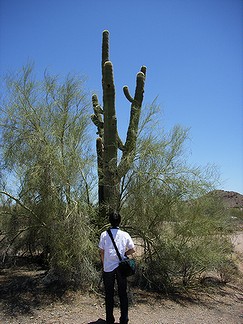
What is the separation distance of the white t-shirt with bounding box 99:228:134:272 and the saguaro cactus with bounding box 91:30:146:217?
3.18 meters

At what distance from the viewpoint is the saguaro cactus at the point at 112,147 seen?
8.62 m

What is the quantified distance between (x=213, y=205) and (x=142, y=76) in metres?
4.42

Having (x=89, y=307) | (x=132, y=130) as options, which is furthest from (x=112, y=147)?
(x=89, y=307)

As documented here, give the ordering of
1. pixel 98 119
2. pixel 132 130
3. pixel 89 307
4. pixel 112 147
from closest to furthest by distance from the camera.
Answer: pixel 89 307 → pixel 132 130 → pixel 112 147 → pixel 98 119

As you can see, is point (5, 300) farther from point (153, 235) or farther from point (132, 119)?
point (132, 119)

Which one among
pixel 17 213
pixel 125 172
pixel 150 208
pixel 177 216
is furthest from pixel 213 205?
pixel 17 213

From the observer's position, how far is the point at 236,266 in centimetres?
1082

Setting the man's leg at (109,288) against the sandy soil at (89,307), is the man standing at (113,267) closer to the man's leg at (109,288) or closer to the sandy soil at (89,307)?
the man's leg at (109,288)

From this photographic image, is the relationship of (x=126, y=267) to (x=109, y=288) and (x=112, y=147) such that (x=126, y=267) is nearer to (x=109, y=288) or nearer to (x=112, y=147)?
(x=109, y=288)

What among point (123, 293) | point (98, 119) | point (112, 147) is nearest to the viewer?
point (123, 293)

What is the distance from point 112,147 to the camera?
9.16m

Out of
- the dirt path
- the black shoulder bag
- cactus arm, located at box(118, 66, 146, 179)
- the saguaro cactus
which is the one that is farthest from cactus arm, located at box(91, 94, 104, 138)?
the black shoulder bag

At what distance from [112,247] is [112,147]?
430 centimetres

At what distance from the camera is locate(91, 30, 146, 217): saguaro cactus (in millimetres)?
8625
